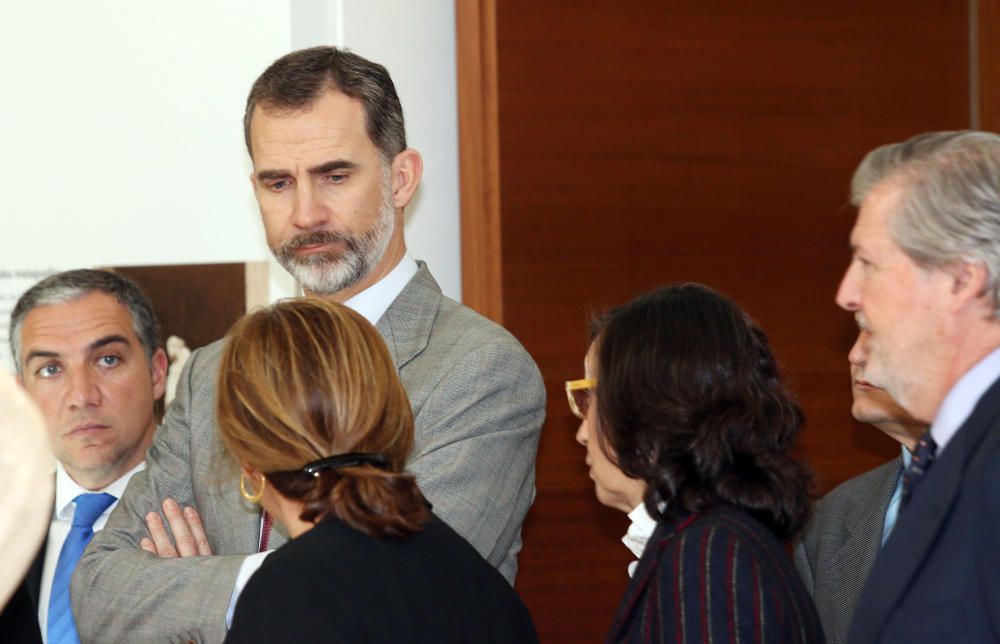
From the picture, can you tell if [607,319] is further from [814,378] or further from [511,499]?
[814,378]

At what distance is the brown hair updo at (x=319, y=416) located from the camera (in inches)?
75.7

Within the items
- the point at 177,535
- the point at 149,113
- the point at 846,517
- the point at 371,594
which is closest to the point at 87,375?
the point at 149,113

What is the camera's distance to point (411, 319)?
2.70 meters

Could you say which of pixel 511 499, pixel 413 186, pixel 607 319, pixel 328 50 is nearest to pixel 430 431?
pixel 511 499

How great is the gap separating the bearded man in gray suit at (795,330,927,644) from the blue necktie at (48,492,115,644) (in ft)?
5.61

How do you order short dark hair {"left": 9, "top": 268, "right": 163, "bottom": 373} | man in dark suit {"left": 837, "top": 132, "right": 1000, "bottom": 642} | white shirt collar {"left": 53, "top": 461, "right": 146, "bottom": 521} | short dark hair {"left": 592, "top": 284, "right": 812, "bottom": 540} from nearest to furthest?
man in dark suit {"left": 837, "top": 132, "right": 1000, "bottom": 642}, short dark hair {"left": 592, "top": 284, "right": 812, "bottom": 540}, white shirt collar {"left": 53, "top": 461, "right": 146, "bottom": 521}, short dark hair {"left": 9, "top": 268, "right": 163, "bottom": 373}

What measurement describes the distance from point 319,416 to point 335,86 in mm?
1091

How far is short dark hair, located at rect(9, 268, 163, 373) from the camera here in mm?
3395

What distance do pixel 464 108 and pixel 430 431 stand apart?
138 cm

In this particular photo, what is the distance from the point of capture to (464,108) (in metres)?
3.61

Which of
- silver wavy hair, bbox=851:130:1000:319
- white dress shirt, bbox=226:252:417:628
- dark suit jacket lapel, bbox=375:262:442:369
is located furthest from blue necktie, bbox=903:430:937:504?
white dress shirt, bbox=226:252:417:628

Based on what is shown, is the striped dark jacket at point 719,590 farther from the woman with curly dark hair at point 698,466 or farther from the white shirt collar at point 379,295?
the white shirt collar at point 379,295

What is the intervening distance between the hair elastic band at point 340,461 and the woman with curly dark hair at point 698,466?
49 centimetres

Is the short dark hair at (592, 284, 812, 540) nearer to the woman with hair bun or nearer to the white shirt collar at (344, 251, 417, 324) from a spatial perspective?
the woman with hair bun
